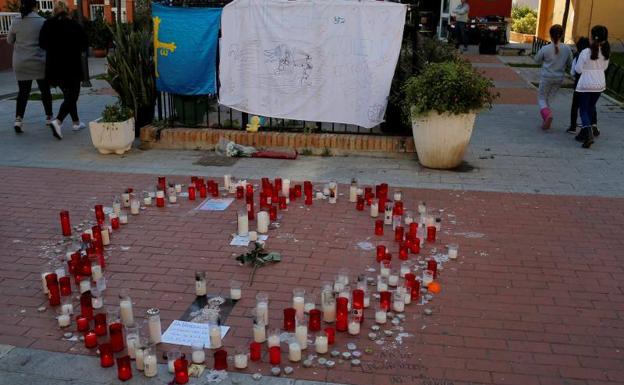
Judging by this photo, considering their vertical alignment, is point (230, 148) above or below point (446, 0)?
below

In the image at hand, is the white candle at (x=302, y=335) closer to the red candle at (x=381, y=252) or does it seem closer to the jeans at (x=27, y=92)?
the red candle at (x=381, y=252)

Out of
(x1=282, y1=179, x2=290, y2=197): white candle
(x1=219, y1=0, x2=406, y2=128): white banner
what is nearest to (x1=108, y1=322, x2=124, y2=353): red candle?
(x1=282, y1=179, x2=290, y2=197): white candle

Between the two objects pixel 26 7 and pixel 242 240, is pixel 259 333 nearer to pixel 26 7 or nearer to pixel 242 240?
pixel 242 240

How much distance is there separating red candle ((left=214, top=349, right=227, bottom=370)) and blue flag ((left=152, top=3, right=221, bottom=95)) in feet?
19.4

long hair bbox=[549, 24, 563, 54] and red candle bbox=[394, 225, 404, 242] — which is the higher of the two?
long hair bbox=[549, 24, 563, 54]

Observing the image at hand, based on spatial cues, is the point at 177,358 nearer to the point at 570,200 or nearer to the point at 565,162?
the point at 570,200

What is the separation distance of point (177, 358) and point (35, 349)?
1.01m

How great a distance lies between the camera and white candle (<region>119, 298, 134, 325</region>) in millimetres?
4070

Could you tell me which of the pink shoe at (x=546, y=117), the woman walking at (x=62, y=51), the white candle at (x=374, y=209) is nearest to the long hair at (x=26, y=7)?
the woman walking at (x=62, y=51)

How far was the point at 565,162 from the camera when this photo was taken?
26.8 feet

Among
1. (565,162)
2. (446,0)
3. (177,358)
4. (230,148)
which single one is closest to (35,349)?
(177,358)

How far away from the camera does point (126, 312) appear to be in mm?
4070

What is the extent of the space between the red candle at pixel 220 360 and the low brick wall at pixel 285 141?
523cm

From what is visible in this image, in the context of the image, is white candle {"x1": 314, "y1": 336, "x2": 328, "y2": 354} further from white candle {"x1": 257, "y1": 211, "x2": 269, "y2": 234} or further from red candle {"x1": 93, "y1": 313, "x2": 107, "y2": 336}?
white candle {"x1": 257, "y1": 211, "x2": 269, "y2": 234}
